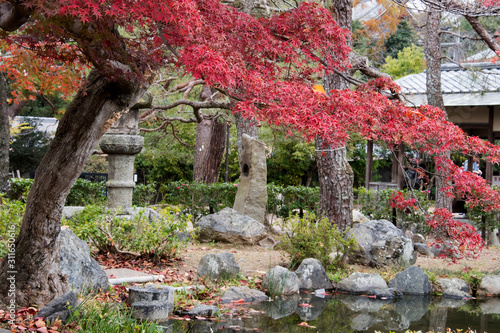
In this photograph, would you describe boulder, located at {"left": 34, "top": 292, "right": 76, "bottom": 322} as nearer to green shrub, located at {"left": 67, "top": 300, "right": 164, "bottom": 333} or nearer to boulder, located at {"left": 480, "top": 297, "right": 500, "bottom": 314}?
green shrub, located at {"left": 67, "top": 300, "right": 164, "bottom": 333}

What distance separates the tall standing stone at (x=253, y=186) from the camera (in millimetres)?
10180

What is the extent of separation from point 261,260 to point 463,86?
8.60m

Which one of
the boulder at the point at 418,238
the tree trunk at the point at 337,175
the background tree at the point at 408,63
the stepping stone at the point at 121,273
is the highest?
the background tree at the point at 408,63

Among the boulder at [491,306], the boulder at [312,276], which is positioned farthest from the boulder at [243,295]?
the boulder at [491,306]

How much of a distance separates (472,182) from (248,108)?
3591 mm

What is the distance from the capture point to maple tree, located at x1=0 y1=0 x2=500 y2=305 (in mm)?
3686

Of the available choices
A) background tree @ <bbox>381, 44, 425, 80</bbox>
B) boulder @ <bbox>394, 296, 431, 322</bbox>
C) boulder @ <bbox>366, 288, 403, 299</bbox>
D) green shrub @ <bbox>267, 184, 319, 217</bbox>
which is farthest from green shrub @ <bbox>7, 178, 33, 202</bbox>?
background tree @ <bbox>381, 44, 425, 80</bbox>

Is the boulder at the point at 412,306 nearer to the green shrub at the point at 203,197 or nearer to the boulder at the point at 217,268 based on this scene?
the boulder at the point at 217,268

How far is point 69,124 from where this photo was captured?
429 cm

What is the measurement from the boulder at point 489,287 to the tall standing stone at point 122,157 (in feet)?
18.6

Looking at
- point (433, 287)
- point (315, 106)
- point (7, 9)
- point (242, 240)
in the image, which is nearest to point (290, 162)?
point (242, 240)

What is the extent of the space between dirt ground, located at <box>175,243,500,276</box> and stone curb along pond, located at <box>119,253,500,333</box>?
75 cm

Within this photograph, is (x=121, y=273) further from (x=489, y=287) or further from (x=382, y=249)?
(x=489, y=287)

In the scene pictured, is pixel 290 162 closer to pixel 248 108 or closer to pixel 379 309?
pixel 379 309
